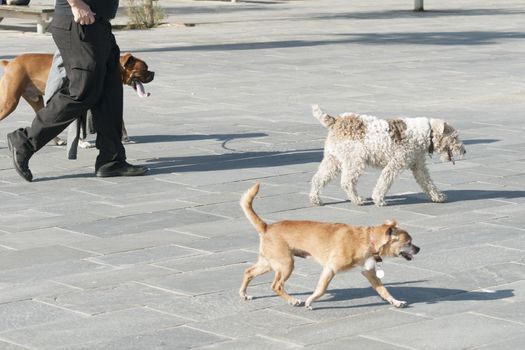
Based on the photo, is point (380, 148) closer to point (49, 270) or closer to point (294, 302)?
point (294, 302)

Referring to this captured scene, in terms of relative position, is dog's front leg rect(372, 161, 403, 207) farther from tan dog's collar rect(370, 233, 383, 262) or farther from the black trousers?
tan dog's collar rect(370, 233, 383, 262)

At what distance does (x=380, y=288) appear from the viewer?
6.52 m

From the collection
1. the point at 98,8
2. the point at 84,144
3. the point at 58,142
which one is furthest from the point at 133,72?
the point at 98,8

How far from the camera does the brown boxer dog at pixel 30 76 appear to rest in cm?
1127

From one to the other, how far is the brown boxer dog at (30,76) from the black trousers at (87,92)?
864 millimetres

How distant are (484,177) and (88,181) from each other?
3.26 meters

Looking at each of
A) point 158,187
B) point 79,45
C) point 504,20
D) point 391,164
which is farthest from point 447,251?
point 504,20

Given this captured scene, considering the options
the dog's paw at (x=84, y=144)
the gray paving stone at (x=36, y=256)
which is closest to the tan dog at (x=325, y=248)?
the gray paving stone at (x=36, y=256)

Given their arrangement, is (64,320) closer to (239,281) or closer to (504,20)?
(239,281)

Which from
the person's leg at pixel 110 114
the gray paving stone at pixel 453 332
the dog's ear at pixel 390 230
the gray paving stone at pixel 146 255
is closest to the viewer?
the gray paving stone at pixel 453 332

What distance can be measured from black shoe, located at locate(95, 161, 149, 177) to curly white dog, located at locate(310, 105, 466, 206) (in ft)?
5.98

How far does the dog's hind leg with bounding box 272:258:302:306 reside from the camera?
6.46 meters

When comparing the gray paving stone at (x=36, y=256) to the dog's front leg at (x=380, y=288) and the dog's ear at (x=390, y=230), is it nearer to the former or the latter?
the dog's front leg at (x=380, y=288)

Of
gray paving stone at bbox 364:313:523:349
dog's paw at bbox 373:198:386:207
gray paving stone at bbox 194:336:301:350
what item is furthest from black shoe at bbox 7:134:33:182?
gray paving stone at bbox 364:313:523:349
